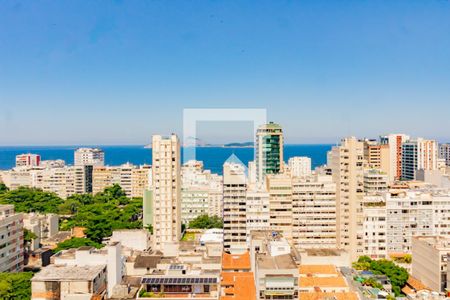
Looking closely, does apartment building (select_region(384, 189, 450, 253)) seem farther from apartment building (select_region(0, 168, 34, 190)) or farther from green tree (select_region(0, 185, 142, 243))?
apartment building (select_region(0, 168, 34, 190))

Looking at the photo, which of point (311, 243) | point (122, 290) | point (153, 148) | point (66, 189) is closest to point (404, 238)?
point (311, 243)

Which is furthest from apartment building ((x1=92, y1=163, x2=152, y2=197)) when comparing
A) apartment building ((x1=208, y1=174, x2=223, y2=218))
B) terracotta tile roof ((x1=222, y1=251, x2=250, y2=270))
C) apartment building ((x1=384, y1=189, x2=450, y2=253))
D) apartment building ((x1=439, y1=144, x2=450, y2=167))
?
apartment building ((x1=439, y1=144, x2=450, y2=167))

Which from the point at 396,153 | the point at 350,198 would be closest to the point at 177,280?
the point at 350,198

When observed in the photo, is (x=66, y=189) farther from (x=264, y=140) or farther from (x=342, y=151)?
(x=342, y=151)

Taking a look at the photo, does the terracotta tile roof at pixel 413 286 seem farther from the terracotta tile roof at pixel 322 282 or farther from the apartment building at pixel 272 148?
the apartment building at pixel 272 148

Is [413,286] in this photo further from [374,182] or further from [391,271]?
[374,182]

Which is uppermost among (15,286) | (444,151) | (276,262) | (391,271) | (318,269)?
(444,151)
